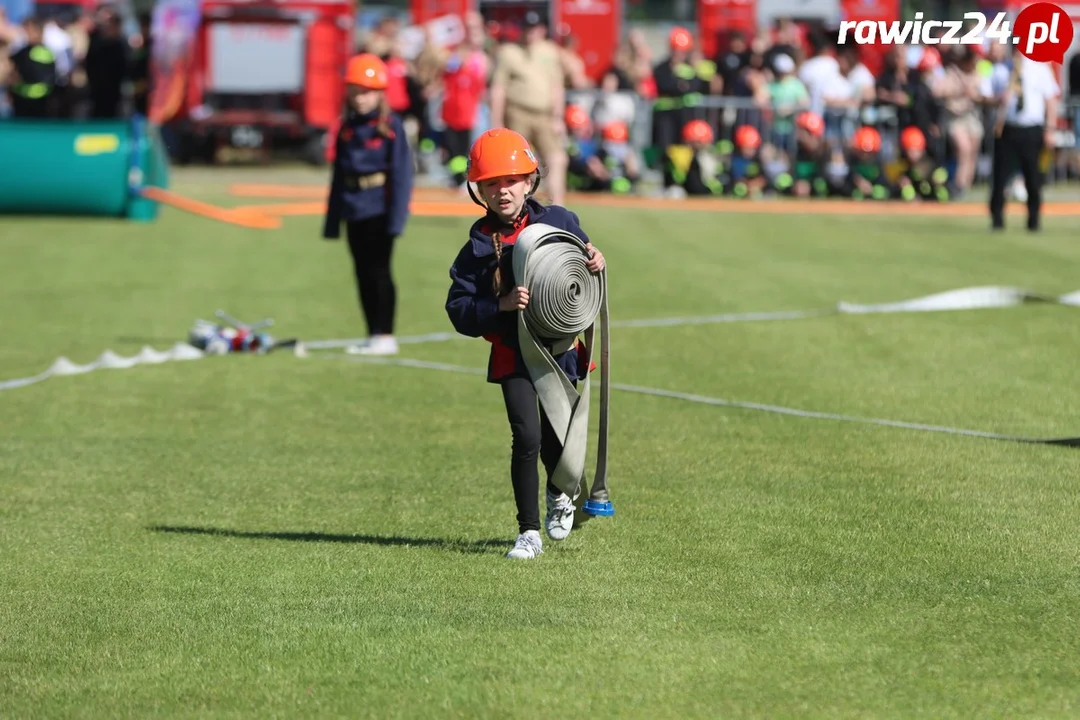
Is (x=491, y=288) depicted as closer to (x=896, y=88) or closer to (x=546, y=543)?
(x=546, y=543)

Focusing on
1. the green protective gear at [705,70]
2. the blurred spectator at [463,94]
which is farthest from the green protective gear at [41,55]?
the green protective gear at [705,70]

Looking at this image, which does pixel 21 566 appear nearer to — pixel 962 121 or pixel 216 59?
pixel 962 121

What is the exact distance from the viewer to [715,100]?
27.5m

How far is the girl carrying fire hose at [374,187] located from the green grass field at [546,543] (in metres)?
0.42

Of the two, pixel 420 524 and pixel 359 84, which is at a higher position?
pixel 359 84

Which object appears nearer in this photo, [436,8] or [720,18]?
[720,18]

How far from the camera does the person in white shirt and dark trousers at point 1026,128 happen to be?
19812mm

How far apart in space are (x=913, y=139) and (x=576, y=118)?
4862mm

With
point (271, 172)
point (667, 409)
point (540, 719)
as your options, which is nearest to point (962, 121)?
point (271, 172)

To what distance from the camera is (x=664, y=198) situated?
2598cm

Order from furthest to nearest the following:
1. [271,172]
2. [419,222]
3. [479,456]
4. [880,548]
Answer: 1. [271,172]
2. [419,222]
3. [479,456]
4. [880,548]

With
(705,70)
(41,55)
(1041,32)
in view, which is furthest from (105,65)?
(1041,32)

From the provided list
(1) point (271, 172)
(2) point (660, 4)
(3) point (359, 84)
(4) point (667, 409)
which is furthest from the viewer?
(2) point (660, 4)

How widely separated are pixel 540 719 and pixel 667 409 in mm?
5169
